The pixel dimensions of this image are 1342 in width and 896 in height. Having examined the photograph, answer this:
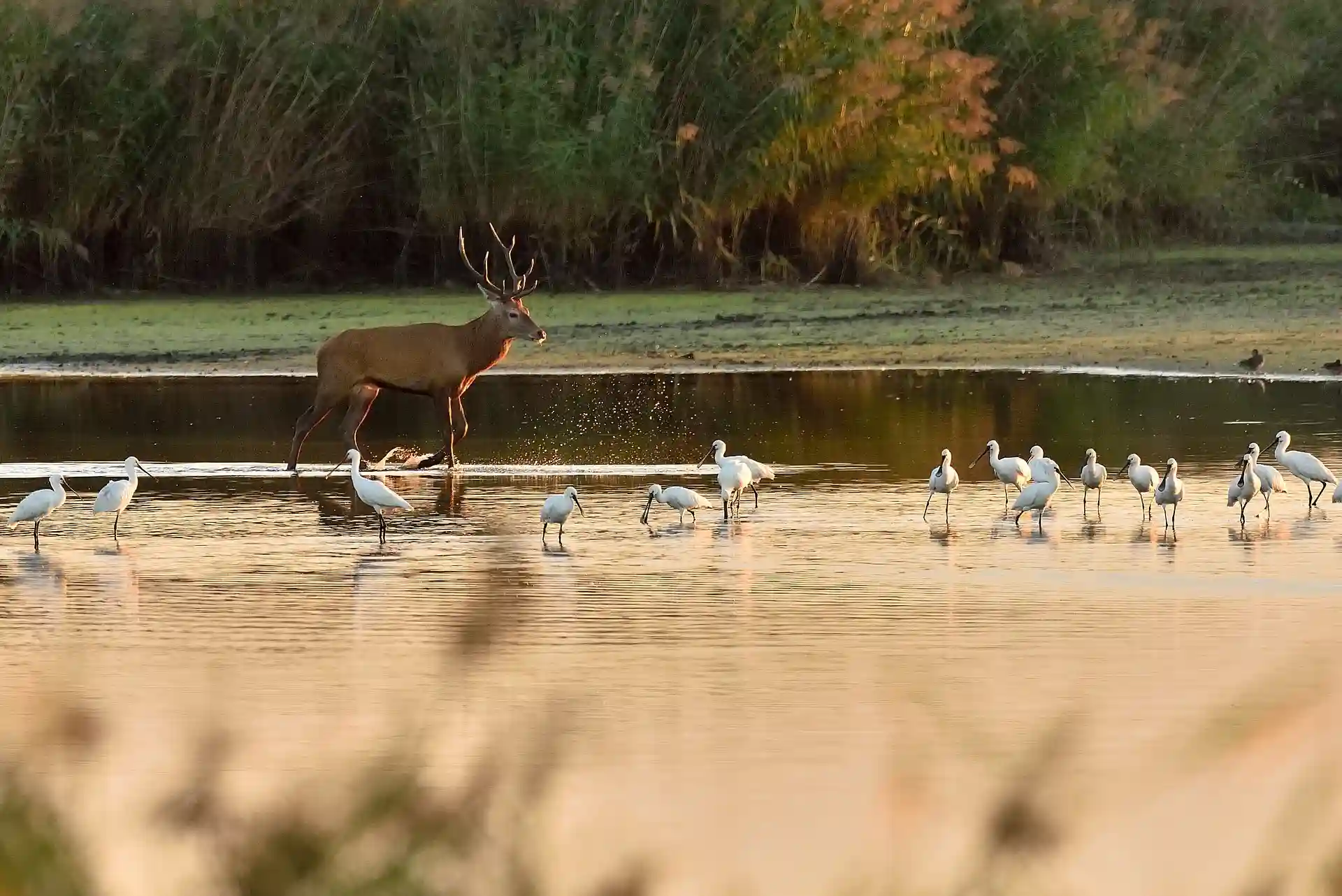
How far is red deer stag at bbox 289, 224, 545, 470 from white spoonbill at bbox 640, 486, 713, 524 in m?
3.10

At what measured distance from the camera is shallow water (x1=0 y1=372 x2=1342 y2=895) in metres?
7.36

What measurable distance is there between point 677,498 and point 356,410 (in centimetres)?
430

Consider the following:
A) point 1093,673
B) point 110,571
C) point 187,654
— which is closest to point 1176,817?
point 1093,673

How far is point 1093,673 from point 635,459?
7334 mm

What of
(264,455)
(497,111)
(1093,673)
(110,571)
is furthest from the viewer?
(497,111)

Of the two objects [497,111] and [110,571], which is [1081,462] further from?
[497,111]

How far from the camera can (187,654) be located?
9.33m

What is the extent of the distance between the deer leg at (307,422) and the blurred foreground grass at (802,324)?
6698 mm

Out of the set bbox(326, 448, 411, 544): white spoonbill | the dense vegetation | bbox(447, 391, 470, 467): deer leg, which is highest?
the dense vegetation

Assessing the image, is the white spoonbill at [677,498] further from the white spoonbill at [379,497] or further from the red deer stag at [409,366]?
the red deer stag at [409,366]

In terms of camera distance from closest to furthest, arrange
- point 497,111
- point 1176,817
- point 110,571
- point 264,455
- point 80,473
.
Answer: point 1176,817, point 110,571, point 80,473, point 264,455, point 497,111

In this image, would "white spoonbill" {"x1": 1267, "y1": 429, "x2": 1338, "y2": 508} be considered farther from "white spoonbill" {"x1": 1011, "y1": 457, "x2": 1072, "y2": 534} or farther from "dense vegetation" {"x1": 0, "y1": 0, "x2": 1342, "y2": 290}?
"dense vegetation" {"x1": 0, "y1": 0, "x2": 1342, "y2": 290}

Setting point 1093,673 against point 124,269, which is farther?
point 124,269

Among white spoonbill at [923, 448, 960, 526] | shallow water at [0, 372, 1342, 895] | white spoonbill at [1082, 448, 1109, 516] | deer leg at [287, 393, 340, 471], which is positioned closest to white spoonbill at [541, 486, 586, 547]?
shallow water at [0, 372, 1342, 895]
